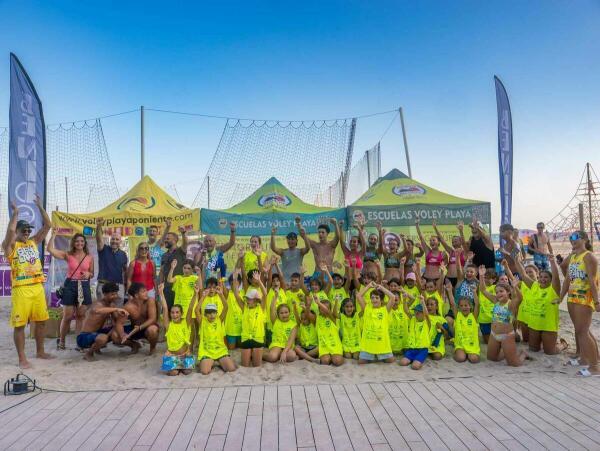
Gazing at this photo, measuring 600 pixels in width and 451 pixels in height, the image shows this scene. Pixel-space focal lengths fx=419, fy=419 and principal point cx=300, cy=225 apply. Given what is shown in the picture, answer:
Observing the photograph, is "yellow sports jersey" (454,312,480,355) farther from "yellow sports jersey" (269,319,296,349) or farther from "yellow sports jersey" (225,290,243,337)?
"yellow sports jersey" (225,290,243,337)

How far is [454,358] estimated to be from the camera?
5.14m

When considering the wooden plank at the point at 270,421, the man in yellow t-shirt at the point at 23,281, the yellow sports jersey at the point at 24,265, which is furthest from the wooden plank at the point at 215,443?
the yellow sports jersey at the point at 24,265

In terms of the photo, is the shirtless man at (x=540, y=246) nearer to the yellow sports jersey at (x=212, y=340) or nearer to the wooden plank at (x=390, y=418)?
the wooden plank at (x=390, y=418)

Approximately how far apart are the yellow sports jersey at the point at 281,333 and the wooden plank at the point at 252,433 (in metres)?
1.84

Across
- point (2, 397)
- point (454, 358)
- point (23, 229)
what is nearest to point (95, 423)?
point (2, 397)

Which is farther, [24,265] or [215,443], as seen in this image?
[24,265]

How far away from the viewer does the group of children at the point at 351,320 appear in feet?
16.5

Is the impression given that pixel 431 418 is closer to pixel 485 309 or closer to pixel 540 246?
pixel 485 309

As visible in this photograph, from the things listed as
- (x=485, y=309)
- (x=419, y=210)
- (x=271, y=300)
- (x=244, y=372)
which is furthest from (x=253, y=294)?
(x=419, y=210)


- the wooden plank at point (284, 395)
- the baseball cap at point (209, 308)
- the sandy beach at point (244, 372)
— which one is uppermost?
the baseball cap at point (209, 308)

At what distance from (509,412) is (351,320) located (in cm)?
221

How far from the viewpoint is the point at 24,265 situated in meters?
5.03

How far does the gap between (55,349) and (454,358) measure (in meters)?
5.35

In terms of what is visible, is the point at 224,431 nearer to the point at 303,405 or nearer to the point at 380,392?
the point at 303,405
